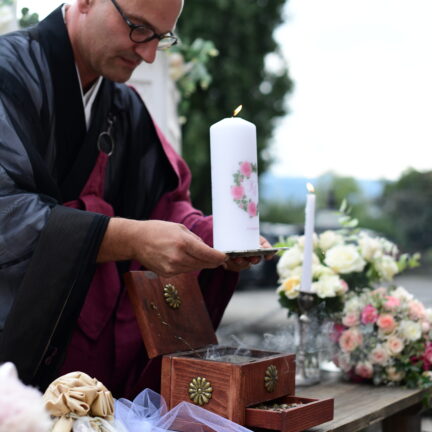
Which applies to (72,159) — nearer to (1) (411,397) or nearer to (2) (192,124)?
(1) (411,397)

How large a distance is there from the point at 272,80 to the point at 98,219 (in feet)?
55.5

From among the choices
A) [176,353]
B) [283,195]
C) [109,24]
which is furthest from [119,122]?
[283,195]

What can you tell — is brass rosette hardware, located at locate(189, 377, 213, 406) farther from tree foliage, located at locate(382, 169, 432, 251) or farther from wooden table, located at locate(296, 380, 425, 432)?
tree foliage, located at locate(382, 169, 432, 251)

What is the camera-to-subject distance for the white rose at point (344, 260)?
2709 mm

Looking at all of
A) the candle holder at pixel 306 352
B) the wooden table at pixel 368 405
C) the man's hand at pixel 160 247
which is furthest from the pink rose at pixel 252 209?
the candle holder at pixel 306 352

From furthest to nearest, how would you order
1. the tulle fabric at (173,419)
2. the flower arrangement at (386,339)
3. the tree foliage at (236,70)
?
the tree foliage at (236,70)
the flower arrangement at (386,339)
the tulle fabric at (173,419)

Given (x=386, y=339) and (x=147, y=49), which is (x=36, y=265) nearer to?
(x=147, y=49)

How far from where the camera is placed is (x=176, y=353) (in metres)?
1.79

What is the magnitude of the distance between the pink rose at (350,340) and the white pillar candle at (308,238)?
10.2 inches

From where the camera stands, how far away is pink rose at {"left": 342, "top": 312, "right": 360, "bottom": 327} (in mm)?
2611

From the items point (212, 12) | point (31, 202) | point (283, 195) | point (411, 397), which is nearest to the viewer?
point (31, 202)

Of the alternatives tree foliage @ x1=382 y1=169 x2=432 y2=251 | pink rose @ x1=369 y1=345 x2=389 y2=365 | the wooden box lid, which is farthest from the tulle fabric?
tree foliage @ x1=382 y1=169 x2=432 y2=251

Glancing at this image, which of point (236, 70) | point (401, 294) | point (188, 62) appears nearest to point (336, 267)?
point (401, 294)

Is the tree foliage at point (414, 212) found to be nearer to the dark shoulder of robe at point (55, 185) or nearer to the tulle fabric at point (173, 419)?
the dark shoulder of robe at point (55, 185)
